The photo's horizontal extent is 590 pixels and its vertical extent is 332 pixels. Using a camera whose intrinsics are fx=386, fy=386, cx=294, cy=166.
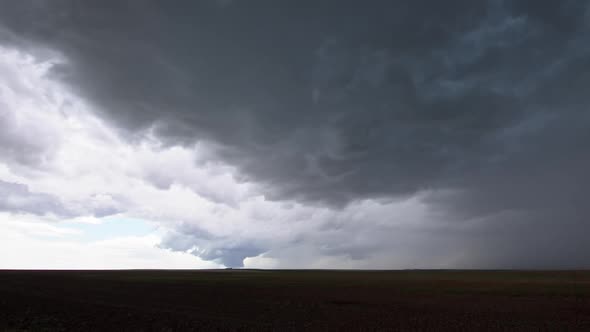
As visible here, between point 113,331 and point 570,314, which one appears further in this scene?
point 570,314

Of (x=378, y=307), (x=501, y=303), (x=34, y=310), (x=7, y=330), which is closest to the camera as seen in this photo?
(x=7, y=330)

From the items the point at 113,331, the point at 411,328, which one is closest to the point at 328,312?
the point at 411,328

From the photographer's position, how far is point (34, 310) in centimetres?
3438

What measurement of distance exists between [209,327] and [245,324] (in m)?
2.82

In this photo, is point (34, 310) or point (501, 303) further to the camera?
point (501, 303)

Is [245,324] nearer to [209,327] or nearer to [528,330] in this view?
[209,327]

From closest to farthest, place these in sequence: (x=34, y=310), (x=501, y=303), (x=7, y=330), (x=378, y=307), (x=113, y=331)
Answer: (x=7, y=330) → (x=113, y=331) → (x=34, y=310) → (x=378, y=307) → (x=501, y=303)

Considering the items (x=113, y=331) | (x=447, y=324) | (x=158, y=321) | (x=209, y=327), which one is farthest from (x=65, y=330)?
(x=447, y=324)

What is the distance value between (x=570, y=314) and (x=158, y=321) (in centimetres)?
3633

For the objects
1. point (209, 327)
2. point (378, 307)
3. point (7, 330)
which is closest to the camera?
point (7, 330)

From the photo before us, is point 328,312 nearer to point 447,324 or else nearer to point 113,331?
point 447,324

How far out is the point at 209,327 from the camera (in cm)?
2742

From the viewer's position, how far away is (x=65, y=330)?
1005 inches

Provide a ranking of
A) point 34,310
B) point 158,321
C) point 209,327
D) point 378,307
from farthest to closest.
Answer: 1. point 378,307
2. point 34,310
3. point 158,321
4. point 209,327
